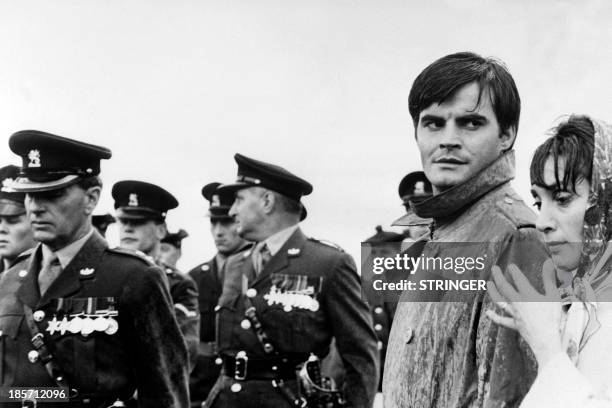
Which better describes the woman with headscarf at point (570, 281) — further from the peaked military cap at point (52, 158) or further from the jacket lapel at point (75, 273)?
the peaked military cap at point (52, 158)

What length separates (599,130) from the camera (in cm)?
328

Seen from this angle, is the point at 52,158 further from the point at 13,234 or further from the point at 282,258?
the point at 13,234

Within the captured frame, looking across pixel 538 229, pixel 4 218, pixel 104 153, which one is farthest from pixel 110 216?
pixel 538 229

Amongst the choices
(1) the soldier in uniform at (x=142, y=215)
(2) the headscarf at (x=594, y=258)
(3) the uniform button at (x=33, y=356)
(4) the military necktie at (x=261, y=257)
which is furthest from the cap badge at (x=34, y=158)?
(1) the soldier in uniform at (x=142, y=215)

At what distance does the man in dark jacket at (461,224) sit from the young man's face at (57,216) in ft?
7.14

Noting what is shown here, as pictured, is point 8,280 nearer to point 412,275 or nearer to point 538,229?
point 412,275

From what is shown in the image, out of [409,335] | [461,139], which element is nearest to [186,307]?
[409,335]

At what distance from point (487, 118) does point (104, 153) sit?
2702mm

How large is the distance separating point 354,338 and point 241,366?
83 cm

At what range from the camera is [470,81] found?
3943 millimetres

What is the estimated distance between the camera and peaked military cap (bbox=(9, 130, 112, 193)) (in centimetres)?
561

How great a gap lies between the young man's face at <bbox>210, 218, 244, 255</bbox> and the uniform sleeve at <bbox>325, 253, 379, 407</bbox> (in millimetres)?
4663

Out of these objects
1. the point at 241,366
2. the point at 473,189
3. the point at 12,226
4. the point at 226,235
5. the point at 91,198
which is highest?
the point at 226,235

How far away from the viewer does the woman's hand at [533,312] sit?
2.82 m
